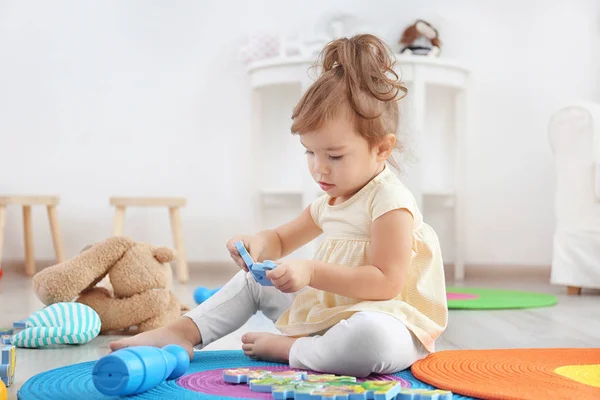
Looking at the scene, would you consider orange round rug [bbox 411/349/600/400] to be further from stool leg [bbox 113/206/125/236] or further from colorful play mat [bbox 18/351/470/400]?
stool leg [bbox 113/206/125/236]

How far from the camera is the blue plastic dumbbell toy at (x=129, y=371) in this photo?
785 millimetres

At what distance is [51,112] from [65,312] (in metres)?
1.56

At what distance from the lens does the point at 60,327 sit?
4.00 feet

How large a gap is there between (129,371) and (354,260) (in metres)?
0.35

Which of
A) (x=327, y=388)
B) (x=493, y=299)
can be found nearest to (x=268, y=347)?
(x=327, y=388)

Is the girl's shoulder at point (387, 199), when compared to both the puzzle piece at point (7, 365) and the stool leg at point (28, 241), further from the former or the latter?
the stool leg at point (28, 241)

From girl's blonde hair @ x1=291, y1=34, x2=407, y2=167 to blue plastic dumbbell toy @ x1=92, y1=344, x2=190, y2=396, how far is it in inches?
13.8

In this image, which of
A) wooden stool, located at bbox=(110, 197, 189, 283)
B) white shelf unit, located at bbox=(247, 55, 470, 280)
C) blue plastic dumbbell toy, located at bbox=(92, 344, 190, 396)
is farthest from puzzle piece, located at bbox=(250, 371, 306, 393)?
wooden stool, located at bbox=(110, 197, 189, 283)

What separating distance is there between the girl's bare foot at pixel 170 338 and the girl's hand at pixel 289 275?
23 cm

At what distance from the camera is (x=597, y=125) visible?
2.10 m

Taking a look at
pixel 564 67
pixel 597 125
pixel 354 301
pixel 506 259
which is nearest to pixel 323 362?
pixel 354 301

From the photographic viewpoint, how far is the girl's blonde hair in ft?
3.27

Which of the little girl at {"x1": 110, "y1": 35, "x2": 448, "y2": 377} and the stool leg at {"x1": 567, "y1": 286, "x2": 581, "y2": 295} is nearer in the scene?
the little girl at {"x1": 110, "y1": 35, "x2": 448, "y2": 377}

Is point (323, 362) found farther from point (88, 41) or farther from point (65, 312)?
point (88, 41)
